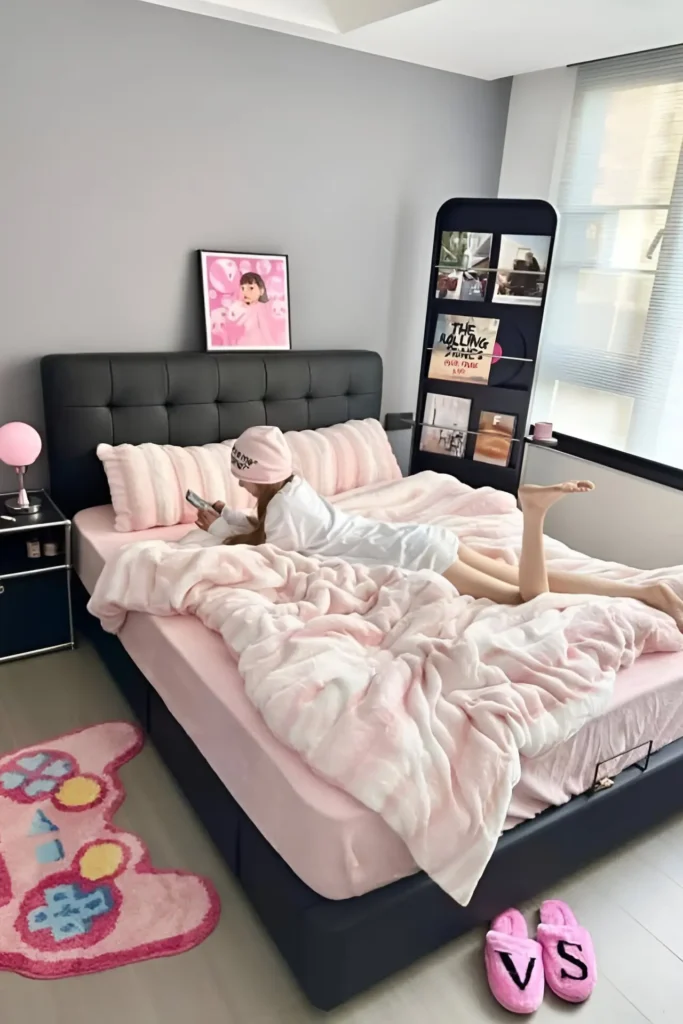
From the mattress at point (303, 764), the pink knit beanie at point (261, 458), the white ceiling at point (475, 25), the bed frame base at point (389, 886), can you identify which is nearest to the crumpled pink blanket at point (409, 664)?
the mattress at point (303, 764)

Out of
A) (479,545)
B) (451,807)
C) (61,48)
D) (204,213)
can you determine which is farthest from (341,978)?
(61,48)

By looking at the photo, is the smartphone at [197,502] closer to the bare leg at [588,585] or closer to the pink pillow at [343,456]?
the pink pillow at [343,456]

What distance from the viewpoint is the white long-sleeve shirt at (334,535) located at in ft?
7.65

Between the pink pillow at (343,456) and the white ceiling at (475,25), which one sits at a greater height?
the white ceiling at (475,25)

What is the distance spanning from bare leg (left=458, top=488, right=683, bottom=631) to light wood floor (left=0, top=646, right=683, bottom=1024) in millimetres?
636

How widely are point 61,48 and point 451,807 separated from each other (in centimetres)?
265

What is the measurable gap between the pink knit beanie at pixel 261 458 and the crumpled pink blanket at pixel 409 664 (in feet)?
0.85

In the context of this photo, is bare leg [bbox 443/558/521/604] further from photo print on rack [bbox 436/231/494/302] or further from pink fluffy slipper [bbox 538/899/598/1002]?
photo print on rack [bbox 436/231/494/302]

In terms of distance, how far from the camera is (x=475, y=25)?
274 centimetres

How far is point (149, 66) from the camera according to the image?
8.76 feet

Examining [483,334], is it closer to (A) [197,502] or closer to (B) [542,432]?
(B) [542,432]

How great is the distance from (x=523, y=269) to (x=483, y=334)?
1.07 feet

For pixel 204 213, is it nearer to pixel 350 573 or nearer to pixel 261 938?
pixel 350 573

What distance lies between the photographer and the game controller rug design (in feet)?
5.24
